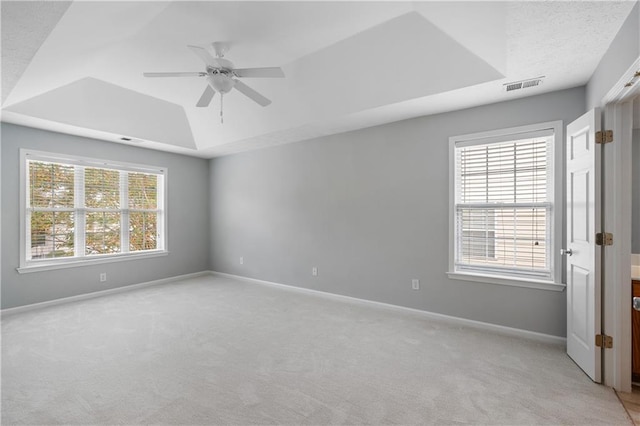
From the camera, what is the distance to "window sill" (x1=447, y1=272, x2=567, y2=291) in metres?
3.03

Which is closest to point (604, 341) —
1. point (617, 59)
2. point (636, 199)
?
point (636, 199)

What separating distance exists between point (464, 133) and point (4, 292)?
625 cm

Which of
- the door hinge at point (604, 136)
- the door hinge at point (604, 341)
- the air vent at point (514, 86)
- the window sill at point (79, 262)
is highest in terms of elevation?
the air vent at point (514, 86)

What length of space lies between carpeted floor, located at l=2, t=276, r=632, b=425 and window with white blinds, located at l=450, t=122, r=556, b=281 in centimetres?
82

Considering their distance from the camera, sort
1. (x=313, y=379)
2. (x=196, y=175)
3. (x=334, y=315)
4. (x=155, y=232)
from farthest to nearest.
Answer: (x=196, y=175), (x=155, y=232), (x=334, y=315), (x=313, y=379)

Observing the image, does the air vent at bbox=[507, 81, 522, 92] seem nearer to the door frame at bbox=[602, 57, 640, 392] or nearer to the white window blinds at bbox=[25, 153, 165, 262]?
the door frame at bbox=[602, 57, 640, 392]

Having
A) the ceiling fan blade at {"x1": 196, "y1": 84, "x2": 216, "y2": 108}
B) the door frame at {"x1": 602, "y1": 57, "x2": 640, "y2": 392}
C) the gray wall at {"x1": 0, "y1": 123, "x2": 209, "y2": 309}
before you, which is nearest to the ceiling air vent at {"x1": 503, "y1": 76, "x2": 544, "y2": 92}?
the door frame at {"x1": 602, "y1": 57, "x2": 640, "y2": 392}

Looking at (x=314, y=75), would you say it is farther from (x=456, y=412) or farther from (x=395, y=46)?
(x=456, y=412)

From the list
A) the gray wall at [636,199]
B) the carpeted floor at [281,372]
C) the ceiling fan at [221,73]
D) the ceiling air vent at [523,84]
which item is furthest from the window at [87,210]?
the gray wall at [636,199]

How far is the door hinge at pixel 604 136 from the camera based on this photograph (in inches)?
89.7

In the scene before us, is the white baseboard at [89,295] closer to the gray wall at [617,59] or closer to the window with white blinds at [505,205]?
the window with white blinds at [505,205]

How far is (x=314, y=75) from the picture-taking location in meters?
3.45

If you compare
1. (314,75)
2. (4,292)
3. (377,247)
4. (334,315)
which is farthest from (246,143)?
(4,292)

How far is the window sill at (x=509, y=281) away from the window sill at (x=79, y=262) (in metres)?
5.13
